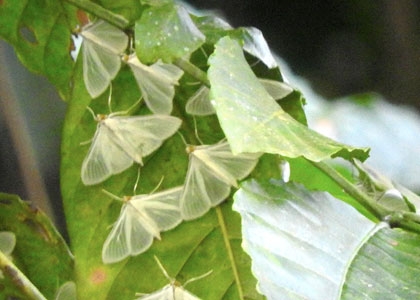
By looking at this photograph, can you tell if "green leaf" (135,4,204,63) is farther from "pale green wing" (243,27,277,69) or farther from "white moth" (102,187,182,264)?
"white moth" (102,187,182,264)

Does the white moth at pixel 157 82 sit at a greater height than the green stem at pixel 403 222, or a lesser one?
lesser

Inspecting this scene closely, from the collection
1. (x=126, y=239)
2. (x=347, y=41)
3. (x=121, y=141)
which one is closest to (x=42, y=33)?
(x=121, y=141)

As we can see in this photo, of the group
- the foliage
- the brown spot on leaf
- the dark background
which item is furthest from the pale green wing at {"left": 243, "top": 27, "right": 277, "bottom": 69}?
the dark background

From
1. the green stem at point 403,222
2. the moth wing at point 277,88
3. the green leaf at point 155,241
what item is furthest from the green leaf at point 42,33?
the green stem at point 403,222

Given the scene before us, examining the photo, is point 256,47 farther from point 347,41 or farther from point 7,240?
point 347,41

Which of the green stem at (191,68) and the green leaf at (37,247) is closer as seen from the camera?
the green stem at (191,68)

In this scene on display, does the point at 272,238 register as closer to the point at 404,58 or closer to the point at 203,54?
the point at 203,54

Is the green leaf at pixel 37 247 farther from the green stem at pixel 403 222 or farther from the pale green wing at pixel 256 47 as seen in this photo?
the green stem at pixel 403 222

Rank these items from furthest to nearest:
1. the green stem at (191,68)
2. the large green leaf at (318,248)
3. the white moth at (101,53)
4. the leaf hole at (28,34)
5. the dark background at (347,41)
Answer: the dark background at (347,41), the leaf hole at (28,34), the white moth at (101,53), the green stem at (191,68), the large green leaf at (318,248)
